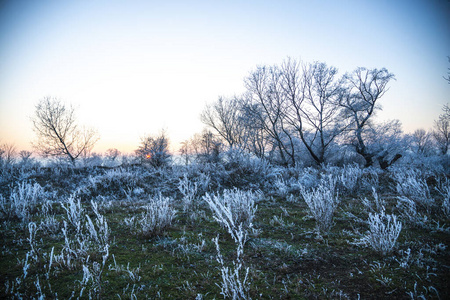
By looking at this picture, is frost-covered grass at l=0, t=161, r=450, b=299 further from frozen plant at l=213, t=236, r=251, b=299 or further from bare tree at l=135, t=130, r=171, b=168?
bare tree at l=135, t=130, r=171, b=168

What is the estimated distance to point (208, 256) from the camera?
2.77 m

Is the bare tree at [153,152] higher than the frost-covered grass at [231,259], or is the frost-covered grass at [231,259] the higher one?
the bare tree at [153,152]

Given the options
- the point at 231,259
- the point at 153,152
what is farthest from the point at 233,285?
the point at 153,152

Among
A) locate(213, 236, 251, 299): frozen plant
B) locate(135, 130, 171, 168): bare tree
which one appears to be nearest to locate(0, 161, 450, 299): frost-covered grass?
locate(213, 236, 251, 299): frozen plant

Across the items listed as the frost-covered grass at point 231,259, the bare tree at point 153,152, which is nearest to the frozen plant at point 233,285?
the frost-covered grass at point 231,259

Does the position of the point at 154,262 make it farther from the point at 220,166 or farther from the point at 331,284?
the point at 220,166

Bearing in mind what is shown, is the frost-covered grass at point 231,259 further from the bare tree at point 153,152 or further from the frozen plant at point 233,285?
the bare tree at point 153,152

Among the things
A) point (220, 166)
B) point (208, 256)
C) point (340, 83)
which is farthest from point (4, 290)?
point (340, 83)

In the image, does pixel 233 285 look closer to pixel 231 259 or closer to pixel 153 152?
pixel 231 259

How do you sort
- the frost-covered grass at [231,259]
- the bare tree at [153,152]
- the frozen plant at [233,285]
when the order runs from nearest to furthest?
the frozen plant at [233,285], the frost-covered grass at [231,259], the bare tree at [153,152]

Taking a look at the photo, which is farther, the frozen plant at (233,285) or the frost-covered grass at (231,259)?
the frost-covered grass at (231,259)

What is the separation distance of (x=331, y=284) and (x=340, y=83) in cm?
2025

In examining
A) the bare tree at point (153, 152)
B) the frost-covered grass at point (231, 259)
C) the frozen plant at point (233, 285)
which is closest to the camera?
the frozen plant at point (233, 285)

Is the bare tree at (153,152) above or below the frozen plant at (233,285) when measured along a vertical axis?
above
